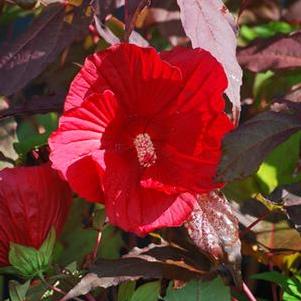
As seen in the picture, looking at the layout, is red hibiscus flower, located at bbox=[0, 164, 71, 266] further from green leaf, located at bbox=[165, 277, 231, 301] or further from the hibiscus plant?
green leaf, located at bbox=[165, 277, 231, 301]

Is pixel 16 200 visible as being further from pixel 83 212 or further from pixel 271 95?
pixel 271 95

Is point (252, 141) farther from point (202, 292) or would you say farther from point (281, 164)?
point (281, 164)

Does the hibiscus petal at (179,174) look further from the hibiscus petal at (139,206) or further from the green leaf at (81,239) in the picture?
the green leaf at (81,239)

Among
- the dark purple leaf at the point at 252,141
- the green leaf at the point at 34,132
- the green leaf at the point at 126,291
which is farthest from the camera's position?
the green leaf at the point at 34,132

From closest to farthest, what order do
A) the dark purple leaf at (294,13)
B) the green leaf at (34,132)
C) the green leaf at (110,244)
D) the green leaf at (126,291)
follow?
the green leaf at (126,291)
the green leaf at (34,132)
the green leaf at (110,244)
the dark purple leaf at (294,13)

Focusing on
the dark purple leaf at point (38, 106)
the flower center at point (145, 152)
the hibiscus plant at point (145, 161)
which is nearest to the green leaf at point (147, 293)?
the hibiscus plant at point (145, 161)

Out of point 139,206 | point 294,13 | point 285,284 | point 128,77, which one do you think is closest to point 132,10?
point 128,77

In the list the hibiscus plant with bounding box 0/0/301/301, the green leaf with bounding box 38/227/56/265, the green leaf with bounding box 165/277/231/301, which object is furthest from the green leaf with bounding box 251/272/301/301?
the green leaf with bounding box 38/227/56/265

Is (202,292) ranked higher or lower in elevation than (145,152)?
lower
